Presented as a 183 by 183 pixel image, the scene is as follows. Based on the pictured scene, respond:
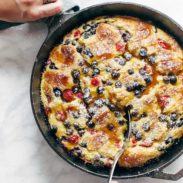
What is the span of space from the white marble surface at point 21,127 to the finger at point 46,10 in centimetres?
19

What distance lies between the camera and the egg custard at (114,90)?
1675 mm

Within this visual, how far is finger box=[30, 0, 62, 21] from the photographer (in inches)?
65.7

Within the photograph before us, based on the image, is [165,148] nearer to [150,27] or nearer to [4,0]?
[150,27]

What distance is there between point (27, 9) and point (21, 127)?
45 cm

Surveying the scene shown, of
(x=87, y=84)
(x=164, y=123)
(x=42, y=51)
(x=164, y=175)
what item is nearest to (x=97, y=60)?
(x=87, y=84)

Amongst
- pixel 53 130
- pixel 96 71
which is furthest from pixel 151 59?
pixel 53 130

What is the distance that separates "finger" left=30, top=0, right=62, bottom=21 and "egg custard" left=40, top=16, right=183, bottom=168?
0.11m

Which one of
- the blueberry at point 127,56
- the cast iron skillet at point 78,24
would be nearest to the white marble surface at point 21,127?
the cast iron skillet at point 78,24

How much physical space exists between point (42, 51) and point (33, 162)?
435mm

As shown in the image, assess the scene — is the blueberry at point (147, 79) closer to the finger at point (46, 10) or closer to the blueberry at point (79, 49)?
the blueberry at point (79, 49)

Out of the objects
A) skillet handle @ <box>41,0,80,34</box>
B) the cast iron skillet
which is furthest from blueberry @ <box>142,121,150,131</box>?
skillet handle @ <box>41,0,80,34</box>

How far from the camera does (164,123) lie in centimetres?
168

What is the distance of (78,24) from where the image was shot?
177 cm

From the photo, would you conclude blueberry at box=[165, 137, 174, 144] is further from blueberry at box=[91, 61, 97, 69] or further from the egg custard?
blueberry at box=[91, 61, 97, 69]
